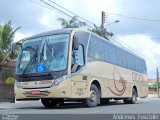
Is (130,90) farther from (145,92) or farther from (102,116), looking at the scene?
(102,116)

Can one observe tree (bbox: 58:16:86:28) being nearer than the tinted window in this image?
No

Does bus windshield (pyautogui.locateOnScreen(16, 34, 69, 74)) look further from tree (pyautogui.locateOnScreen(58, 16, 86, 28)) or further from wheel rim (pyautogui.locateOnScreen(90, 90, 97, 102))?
tree (pyautogui.locateOnScreen(58, 16, 86, 28))

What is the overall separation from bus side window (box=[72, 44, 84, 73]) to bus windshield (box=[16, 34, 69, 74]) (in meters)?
0.45

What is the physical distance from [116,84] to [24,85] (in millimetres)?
5782

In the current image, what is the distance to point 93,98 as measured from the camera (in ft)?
51.9

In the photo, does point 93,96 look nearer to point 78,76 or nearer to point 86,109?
point 78,76

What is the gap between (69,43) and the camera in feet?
47.1

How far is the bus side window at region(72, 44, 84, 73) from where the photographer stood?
47.6 ft

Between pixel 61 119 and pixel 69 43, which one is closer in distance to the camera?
pixel 61 119

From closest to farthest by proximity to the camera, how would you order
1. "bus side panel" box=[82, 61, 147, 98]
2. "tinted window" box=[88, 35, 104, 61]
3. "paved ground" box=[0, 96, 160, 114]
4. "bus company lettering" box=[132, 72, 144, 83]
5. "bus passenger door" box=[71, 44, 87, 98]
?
1. "paved ground" box=[0, 96, 160, 114]
2. "bus passenger door" box=[71, 44, 87, 98]
3. "tinted window" box=[88, 35, 104, 61]
4. "bus side panel" box=[82, 61, 147, 98]
5. "bus company lettering" box=[132, 72, 144, 83]

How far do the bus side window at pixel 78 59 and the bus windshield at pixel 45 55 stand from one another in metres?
0.45

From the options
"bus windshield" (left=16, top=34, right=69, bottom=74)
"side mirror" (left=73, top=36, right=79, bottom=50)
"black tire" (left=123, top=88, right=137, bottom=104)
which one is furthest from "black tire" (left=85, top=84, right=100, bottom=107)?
"black tire" (left=123, top=88, right=137, bottom=104)

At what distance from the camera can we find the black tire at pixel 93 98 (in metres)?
15.4

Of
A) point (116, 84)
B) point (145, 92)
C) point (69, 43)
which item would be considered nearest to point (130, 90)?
point (116, 84)
